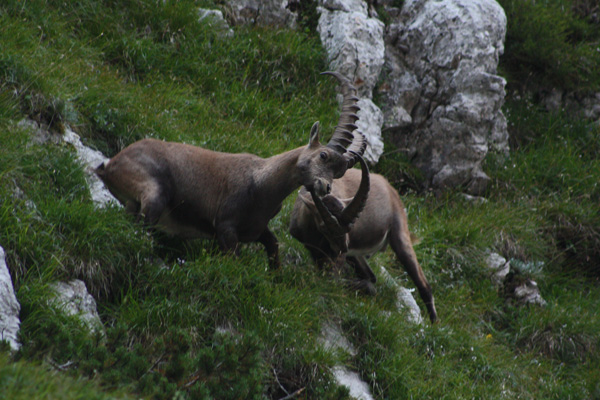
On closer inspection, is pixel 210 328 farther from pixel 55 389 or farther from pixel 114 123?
pixel 114 123

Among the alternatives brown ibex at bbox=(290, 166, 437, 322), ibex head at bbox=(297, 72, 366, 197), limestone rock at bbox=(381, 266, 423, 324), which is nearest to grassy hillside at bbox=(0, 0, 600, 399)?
limestone rock at bbox=(381, 266, 423, 324)

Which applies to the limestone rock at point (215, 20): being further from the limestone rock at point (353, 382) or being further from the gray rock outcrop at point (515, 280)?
the limestone rock at point (353, 382)

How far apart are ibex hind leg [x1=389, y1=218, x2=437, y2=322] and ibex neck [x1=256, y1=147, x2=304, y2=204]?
2.17 meters

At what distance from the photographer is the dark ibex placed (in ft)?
20.6

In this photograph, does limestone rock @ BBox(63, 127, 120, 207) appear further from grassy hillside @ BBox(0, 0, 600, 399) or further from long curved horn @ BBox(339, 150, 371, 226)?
long curved horn @ BBox(339, 150, 371, 226)

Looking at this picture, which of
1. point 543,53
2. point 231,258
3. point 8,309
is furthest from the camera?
point 543,53

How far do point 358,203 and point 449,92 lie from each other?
5.48 m

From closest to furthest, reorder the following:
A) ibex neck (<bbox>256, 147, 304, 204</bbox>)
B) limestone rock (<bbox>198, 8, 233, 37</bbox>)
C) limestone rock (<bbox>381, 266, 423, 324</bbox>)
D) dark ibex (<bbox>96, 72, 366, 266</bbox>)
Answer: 1. dark ibex (<bbox>96, 72, 366, 266</bbox>)
2. ibex neck (<bbox>256, 147, 304, 204</bbox>)
3. limestone rock (<bbox>381, 266, 423, 324</bbox>)
4. limestone rock (<bbox>198, 8, 233, 37</bbox>)

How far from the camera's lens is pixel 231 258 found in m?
6.24

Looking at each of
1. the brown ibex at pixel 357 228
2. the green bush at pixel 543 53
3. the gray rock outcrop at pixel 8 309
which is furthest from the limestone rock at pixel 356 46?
the gray rock outcrop at pixel 8 309

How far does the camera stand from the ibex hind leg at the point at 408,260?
8180 mm

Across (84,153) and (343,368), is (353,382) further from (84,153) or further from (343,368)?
(84,153)

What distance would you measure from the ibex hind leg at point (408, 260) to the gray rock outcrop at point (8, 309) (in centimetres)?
453

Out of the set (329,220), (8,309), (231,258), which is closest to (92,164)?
(231,258)
